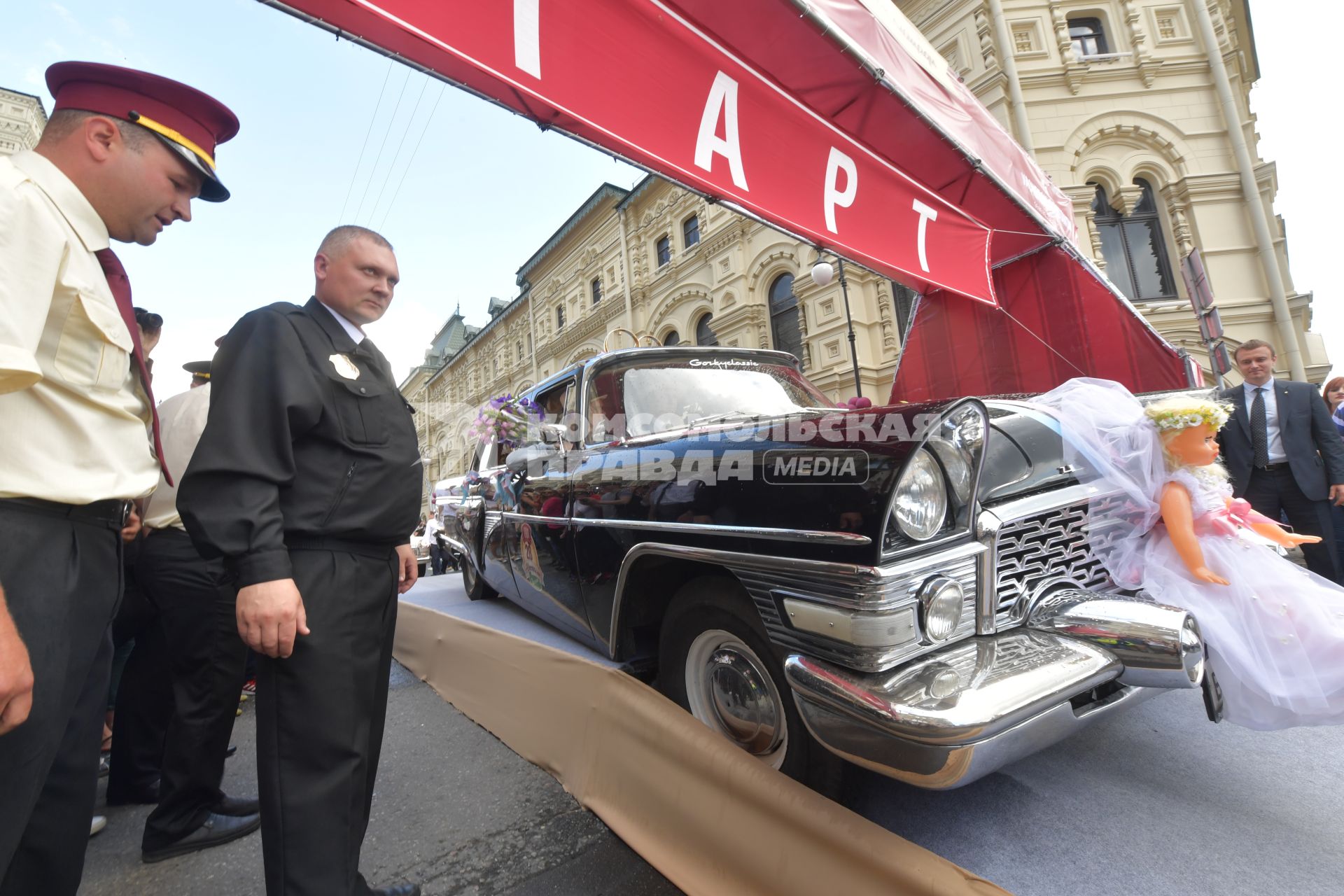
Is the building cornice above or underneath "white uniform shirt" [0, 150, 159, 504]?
above

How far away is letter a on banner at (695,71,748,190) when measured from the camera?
2.71 m

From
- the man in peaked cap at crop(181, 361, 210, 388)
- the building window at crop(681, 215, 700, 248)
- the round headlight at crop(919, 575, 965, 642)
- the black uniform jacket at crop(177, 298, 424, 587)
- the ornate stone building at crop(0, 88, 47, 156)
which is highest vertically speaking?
the ornate stone building at crop(0, 88, 47, 156)

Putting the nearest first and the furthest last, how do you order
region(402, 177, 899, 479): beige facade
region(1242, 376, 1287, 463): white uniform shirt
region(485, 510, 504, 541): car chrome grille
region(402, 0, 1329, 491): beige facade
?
region(485, 510, 504, 541): car chrome grille
region(1242, 376, 1287, 463): white uniform shirt
region(402, 0, 1329, 491): beige facade
region(402, 177, 899, 479): beige facade

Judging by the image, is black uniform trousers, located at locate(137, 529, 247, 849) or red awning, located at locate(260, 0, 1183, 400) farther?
red awning, located at locate(260, 0, 1183, 400)

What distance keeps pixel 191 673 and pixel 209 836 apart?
1.68 ft

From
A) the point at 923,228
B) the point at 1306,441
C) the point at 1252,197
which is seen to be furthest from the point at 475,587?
the point at 1252,197

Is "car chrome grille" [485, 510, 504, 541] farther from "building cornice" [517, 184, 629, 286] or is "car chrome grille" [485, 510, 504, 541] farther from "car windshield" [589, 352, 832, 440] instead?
"building cornice" [517, 184, 629, 286]

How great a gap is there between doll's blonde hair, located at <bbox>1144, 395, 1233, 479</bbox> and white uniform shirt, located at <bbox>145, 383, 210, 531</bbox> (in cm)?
330

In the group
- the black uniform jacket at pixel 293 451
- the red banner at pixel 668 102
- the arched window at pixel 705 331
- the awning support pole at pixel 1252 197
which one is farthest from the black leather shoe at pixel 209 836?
the arched window at pixel 705 331

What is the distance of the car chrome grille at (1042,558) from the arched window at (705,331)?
46.0 ft

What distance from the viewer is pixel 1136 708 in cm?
209

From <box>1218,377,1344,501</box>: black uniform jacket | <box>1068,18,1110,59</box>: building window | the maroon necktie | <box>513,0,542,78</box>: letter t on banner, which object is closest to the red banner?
<box>513,0,542,78</box>: letter t on banner

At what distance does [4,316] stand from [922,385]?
586cm

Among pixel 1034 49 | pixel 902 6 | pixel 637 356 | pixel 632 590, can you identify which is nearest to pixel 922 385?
pixel 637 356
